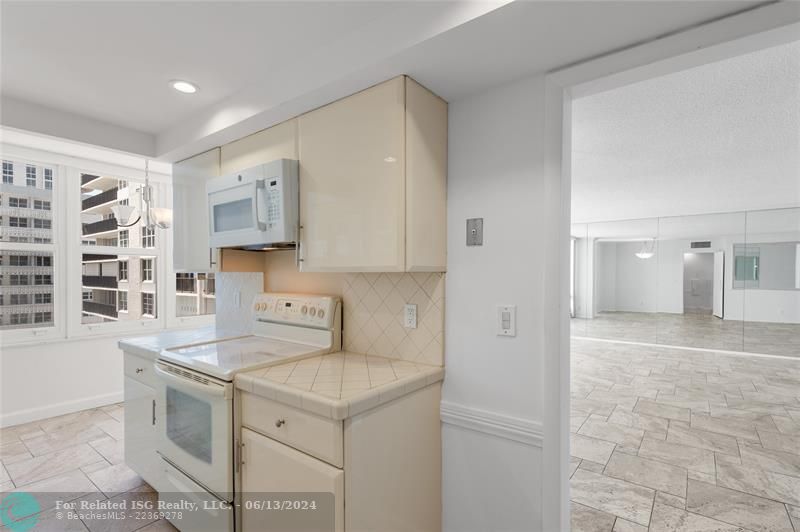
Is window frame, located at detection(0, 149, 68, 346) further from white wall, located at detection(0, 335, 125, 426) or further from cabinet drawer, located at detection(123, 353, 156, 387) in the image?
cabinet drawer, located at detection(123, 353, 156, 387)

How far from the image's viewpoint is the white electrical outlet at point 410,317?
1.98m

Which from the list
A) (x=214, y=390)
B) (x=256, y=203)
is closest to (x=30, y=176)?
(x=256, y=203)

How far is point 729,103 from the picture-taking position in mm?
2447

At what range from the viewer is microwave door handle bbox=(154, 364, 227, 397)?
1704 millimetres

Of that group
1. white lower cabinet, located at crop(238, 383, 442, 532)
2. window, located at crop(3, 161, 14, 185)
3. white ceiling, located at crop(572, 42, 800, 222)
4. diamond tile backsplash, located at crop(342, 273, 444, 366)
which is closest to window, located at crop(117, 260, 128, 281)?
window, located at crop(3, 161, 14, 185)

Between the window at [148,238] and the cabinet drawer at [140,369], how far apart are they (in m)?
2.21

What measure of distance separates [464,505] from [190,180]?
2614 mm

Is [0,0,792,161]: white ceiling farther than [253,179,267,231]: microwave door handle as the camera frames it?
No

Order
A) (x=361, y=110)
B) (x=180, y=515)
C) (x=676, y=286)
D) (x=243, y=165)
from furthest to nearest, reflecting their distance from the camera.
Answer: (x=676, y=286) < (x=243, y=165) < (x=180, y=515) < (x=361, y=110)

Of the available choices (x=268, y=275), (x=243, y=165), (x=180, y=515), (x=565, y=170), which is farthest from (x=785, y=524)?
(x=243, y=165)

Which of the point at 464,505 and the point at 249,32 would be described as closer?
the point at 249,32

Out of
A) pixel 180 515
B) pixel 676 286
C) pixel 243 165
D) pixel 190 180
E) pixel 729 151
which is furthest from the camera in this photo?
pixel 676 286

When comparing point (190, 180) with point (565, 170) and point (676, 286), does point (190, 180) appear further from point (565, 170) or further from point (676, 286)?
point (676, 286)

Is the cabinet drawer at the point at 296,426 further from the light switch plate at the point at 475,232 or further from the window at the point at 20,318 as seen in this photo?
the window at the point at 20,318
